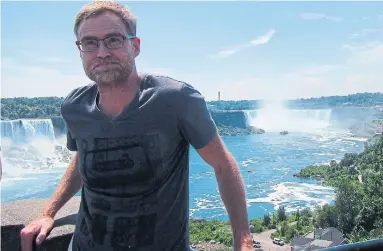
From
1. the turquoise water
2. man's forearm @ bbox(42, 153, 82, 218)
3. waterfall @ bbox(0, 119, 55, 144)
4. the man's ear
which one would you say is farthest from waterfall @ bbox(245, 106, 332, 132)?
the man's ear

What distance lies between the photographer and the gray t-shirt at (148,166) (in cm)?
69

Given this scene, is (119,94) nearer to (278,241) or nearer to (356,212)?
(278,241)

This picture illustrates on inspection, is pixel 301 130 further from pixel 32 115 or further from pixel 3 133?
pixel 3 133

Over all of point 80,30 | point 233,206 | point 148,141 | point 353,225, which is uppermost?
point 80,30

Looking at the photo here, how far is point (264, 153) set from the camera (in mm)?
27766

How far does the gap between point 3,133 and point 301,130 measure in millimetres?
32947

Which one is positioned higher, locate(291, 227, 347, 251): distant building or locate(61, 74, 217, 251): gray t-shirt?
locate(61, 74, 217, 251): gray t-shirt

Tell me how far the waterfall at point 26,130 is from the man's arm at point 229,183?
65.6ft

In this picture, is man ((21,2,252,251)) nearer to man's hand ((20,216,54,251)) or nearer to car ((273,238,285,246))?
man's hand ((20,216,54,251))

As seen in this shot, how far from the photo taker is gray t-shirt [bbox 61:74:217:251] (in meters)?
0.69

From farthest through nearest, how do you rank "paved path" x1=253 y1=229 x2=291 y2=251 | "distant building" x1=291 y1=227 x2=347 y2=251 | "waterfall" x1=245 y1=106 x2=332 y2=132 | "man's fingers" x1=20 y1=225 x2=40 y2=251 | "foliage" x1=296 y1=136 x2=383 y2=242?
"waterfall" x1=245 y1=106 x2=332 y2=132 → "foliage" x1=296 y1=136 x2=383 y2=242 → "paved path" x1=253 y1=229 x2=291 y2=251 → "distant building" x1=291 y1=227 x2=347 y2=251 → "man's fingers" x1=20 y1=225 x2=40 y2=251

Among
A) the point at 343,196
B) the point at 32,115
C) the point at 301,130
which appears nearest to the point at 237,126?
the point at 301,130

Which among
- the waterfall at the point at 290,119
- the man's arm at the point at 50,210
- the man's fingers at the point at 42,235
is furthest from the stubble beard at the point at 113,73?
the waterfall at the point at 290,119

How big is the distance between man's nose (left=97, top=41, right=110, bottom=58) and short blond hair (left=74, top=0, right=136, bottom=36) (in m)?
0.05
